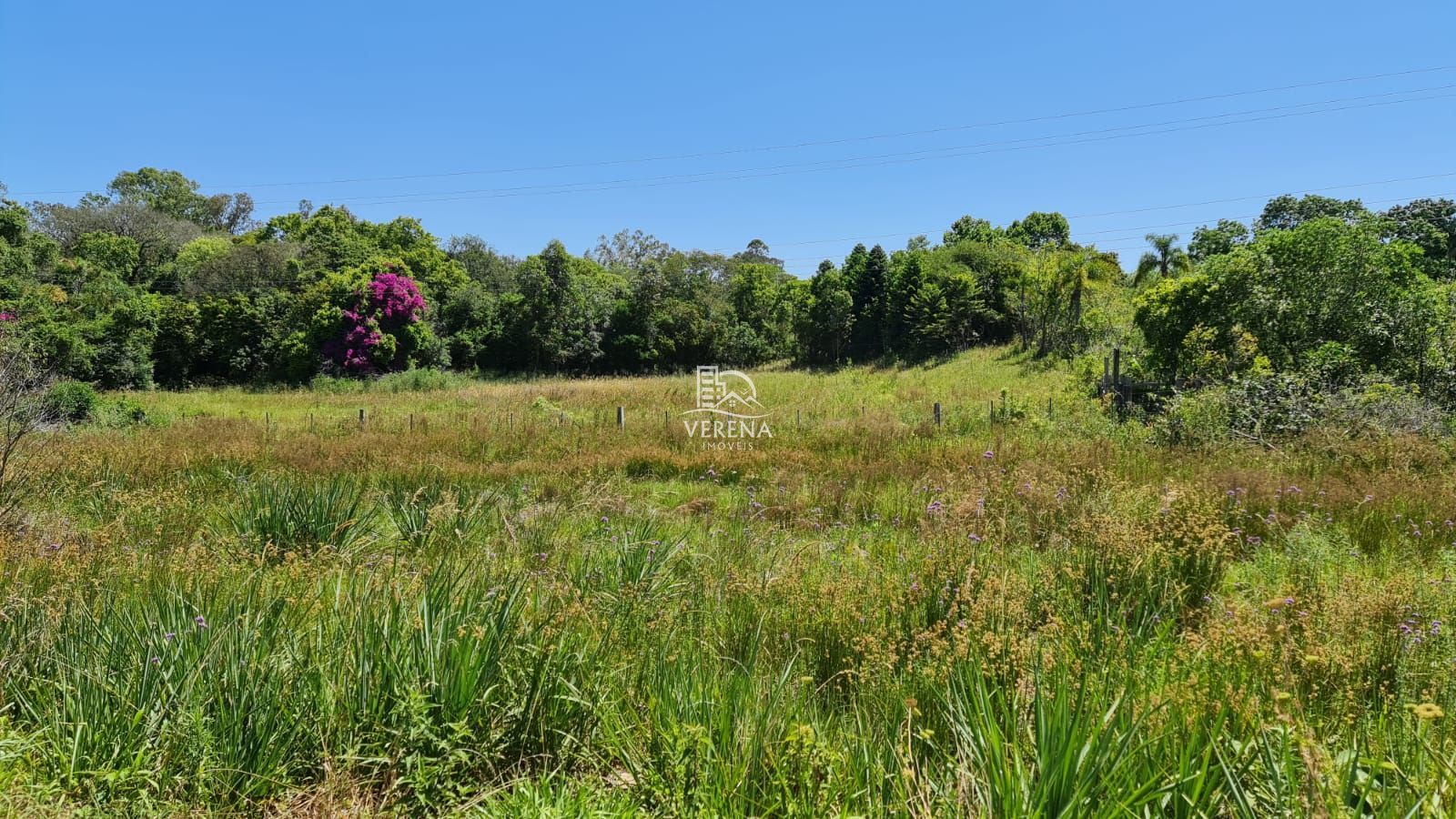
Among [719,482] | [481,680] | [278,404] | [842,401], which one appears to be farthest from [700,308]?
[481,680]

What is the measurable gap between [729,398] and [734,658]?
1520cm

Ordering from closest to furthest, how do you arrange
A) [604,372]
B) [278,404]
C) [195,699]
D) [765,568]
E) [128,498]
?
[195,699] → [765,568] → [128,498] → [278,404] → [604,372]

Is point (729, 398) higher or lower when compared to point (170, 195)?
lower

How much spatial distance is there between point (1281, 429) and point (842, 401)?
11.2m

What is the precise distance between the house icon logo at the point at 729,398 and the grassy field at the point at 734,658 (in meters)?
9.82

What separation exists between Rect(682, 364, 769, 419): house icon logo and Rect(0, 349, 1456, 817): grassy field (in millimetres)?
9824

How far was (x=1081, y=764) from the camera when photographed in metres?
1.73

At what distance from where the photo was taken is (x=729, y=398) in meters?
18.1

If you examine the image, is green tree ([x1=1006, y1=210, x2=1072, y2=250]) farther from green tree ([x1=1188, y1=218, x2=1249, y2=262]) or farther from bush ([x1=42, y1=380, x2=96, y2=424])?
bush ([x1=42, y1=380, x2=96, y2=424])

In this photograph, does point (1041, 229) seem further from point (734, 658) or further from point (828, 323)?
point (734, 658)

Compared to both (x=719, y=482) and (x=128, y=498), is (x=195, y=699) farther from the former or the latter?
(x=719, y=482)

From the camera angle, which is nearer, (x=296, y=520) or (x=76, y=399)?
(x=296, y=520)

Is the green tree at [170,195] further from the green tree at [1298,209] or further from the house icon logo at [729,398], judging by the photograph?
the green tree at [1298,209]

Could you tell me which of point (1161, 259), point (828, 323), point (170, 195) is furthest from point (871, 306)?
point (170, 195)
